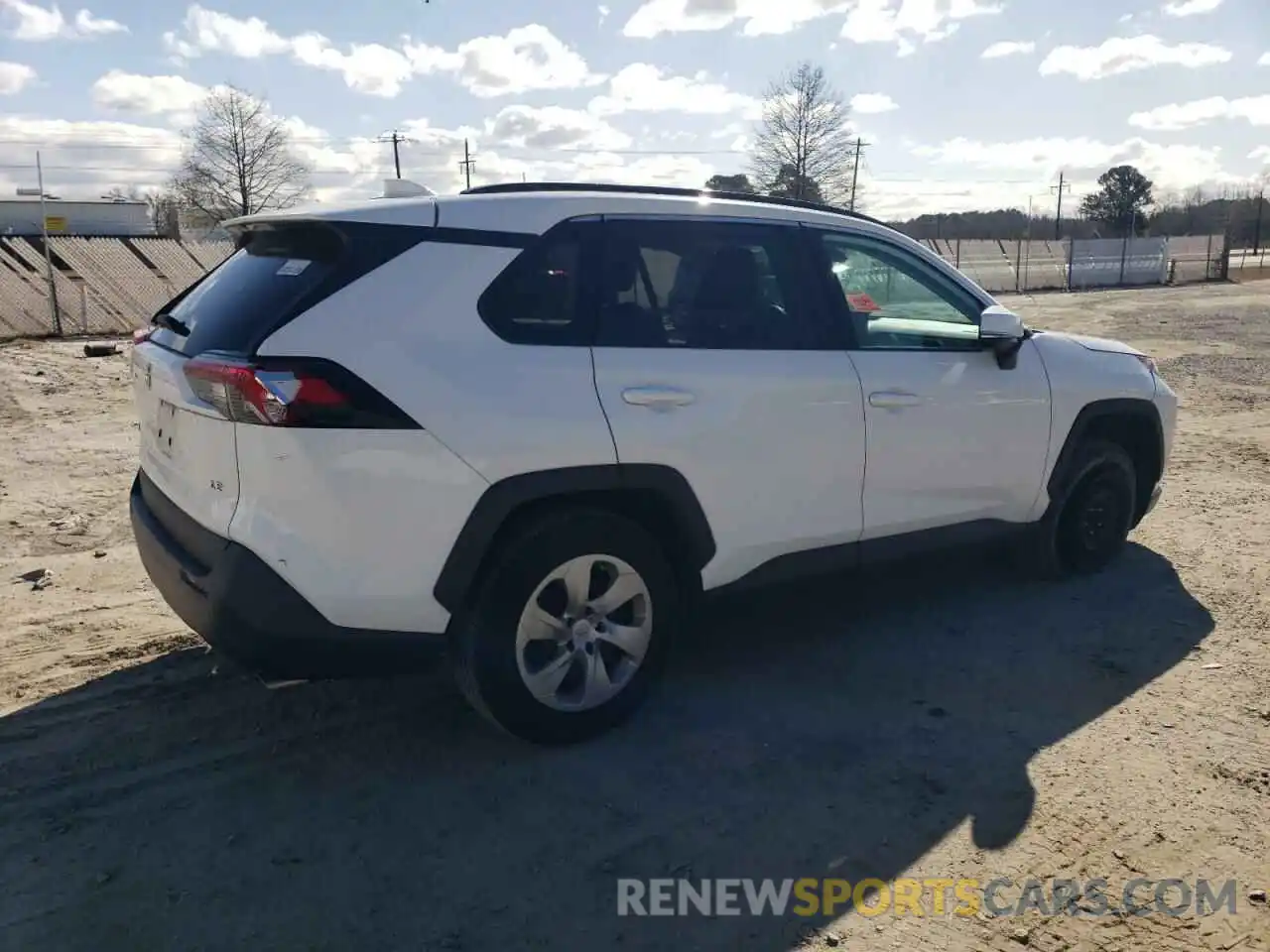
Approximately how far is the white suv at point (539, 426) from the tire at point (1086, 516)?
31.7 inches

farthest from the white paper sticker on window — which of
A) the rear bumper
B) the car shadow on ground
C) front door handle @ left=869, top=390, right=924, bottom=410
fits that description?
front door handle @ left=869, top=390, right=924, bottom=410

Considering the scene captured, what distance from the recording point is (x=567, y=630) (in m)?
3.40

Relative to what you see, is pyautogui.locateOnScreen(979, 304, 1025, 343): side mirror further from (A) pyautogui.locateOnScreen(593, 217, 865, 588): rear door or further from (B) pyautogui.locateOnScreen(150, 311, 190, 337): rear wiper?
(B) pyautogui.locateOnScreen(150, 311, 190, 337): rear wiper

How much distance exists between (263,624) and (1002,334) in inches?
124

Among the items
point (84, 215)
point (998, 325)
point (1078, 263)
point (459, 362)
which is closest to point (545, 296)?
point (459, 362)

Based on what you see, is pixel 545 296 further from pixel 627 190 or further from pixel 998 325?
pixel 998 325

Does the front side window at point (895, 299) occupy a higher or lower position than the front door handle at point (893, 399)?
higher

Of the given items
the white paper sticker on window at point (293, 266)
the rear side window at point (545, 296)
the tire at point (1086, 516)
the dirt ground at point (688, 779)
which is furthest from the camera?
the tire at point (1086, 516)

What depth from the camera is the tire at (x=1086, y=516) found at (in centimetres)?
498

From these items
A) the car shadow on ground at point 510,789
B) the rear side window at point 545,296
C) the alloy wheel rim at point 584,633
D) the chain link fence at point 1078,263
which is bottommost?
the car shadow on ground at point 510,789

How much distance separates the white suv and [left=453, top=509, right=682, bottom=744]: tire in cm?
1

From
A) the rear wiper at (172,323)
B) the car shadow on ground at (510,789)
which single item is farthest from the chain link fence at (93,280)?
the car shadow on ground at (510,789)

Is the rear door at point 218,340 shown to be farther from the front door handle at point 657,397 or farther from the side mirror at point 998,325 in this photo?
the side mirror at point 998,325

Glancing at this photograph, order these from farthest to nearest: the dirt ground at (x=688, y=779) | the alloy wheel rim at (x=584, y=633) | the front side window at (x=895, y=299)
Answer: the front side window at (x=895, y=299)
the alloy wheel rim at (x=584, y=633)
the dirt ground at (x=688, y=779)
